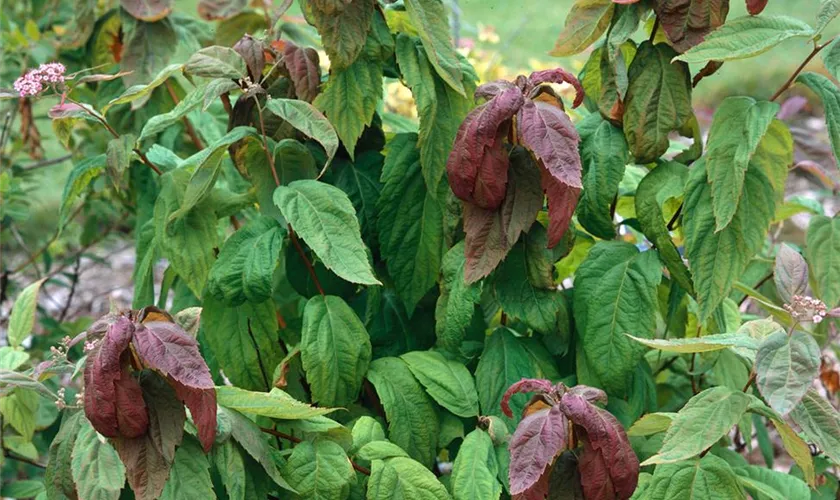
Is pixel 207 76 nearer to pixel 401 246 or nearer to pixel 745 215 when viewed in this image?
pixel 401 246

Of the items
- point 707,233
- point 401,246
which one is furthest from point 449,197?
point 707,233

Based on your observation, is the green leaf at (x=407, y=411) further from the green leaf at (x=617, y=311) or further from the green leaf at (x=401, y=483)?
the green leaf at (x=617, y=311)

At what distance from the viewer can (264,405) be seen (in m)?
1.27

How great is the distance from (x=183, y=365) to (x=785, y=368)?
0.67 metres

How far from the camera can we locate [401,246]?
163 cm

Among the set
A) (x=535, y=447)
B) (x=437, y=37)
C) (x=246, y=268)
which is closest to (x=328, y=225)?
(x=246, y=268)

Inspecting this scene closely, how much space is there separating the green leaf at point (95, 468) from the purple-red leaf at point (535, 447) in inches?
18.6

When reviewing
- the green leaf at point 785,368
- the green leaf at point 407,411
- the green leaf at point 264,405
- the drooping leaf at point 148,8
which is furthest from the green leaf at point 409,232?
the drooping leaf at point 148,8

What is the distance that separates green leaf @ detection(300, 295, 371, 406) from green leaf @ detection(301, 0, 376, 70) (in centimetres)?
37

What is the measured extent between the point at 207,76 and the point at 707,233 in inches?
29.6

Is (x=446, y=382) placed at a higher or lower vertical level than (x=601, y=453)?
lower

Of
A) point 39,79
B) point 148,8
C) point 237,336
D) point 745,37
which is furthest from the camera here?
point 148,8

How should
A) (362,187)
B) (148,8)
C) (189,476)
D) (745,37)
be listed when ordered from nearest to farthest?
(189,476) → (745,37) → (362,187) → (148,8)

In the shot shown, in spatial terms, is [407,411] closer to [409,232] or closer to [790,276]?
[409,232]
